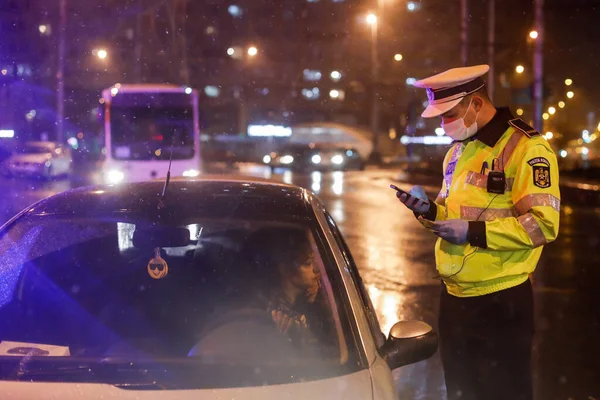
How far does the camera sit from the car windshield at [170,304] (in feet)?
8.10

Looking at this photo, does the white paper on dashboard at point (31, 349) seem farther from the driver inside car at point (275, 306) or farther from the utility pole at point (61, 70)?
the utility pole at point (61, 70)

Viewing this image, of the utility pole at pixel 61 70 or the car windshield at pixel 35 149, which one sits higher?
the utility pole at pixel 61 70

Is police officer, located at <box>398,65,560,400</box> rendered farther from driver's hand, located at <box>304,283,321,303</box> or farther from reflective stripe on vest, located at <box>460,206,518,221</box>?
driver's hand, located at <box>304,283,321,303</box>

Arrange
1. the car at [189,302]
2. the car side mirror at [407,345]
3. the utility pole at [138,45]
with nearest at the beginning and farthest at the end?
the car at [189,302] < the car side mirror at [407,345] < the utility pole at [138,45]

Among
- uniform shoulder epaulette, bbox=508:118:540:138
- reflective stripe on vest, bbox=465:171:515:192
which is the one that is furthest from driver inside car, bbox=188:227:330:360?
uniform shoulder epaulette, bbox=508:118:540:138

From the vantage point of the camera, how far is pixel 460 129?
3.23 meters

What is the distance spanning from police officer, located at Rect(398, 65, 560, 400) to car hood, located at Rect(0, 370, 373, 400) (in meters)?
0.95

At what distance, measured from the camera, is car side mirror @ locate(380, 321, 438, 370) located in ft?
8.78

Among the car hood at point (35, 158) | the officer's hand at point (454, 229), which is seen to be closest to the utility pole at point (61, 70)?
the car hood at point (35, 158)

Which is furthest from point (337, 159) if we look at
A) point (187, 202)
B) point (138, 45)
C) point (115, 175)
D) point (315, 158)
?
point (187, 202)

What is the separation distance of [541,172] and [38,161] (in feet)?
89.9

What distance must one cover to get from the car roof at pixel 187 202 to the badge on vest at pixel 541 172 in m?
0.87

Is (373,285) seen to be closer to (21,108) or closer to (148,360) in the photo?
(148,360)

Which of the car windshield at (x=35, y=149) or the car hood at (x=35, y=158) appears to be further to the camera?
the car windshield at (x=35, y=149)
